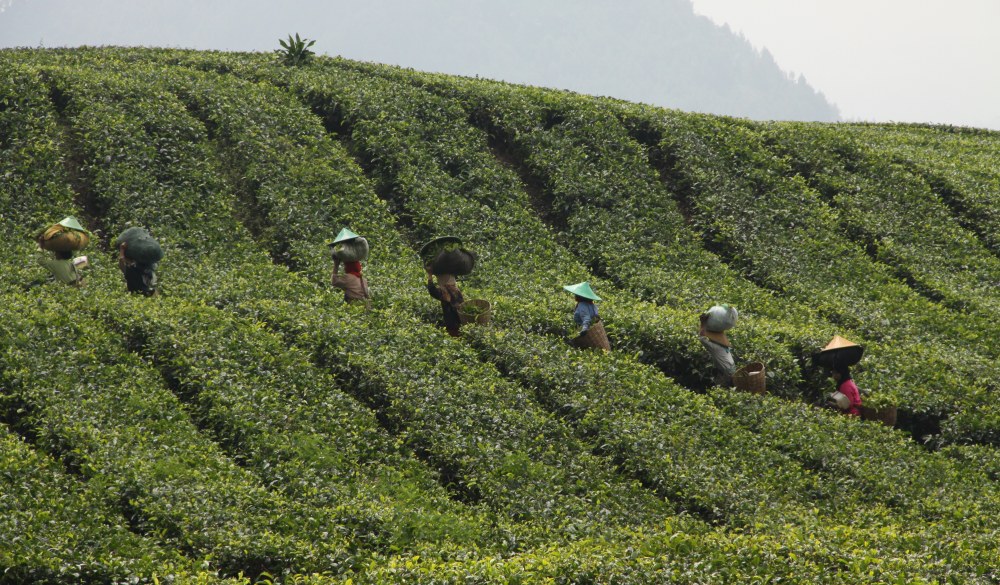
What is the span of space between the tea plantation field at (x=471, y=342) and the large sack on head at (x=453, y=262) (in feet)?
4.46

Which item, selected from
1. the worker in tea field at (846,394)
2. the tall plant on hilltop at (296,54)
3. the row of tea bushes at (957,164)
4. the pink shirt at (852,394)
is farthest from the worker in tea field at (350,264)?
the row of tea bushes at (957,164)

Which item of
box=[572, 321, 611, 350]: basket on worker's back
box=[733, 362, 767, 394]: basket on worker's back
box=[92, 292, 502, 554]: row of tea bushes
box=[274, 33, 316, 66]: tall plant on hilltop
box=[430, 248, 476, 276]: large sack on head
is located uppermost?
box=[274, 33, 316, 66]: tall plant on hilltop

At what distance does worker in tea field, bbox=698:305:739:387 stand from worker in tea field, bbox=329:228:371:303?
7071 millimetres

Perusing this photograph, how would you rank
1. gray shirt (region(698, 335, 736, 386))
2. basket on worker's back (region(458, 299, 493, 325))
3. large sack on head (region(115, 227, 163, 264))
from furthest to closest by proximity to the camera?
basket on worker's back (region(458, 299, 493, 325)) → gray shirt (region(698, 335, 736, 386)) → large sack on head (region(115, 227, 163, 264))

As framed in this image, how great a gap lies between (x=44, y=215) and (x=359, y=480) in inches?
522

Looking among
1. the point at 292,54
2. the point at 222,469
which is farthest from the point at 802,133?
the point at 222,469

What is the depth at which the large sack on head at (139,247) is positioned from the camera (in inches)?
701

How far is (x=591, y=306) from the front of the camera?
1841 cm

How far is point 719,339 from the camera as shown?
18.1 meters

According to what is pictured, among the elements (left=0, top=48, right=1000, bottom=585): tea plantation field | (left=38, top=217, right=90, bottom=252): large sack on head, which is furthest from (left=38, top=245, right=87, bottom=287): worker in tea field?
(left=0, top=48, right=1000, bottom=585): tea plantation field

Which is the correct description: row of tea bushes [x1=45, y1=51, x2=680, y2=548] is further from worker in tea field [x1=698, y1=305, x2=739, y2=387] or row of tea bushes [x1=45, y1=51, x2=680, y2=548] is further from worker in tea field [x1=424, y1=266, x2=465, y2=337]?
worker in tea field [x1=698, y1=305, x2=739, y2=387]

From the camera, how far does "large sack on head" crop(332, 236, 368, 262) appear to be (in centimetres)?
1854

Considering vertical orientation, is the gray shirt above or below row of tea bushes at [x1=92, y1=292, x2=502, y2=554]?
above

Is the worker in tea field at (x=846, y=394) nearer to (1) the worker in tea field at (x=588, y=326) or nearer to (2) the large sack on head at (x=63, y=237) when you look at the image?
(1) the worker in tea field at (x=588, y=326)
